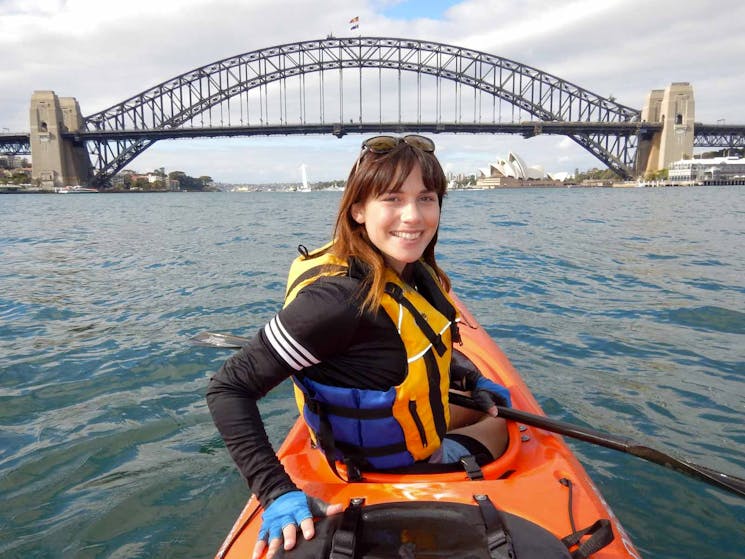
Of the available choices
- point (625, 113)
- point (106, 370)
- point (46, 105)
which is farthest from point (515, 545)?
point (625, 113)

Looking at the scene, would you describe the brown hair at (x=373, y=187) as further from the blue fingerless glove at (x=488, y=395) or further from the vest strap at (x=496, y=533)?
the blue fingerless glove at (x=488, y=395)

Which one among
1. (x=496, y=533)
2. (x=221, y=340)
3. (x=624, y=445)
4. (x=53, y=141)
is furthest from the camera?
(x=53, y=141)

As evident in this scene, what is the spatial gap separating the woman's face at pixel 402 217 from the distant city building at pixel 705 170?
72.6 m

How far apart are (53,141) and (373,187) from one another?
250ft

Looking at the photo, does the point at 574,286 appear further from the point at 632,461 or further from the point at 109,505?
the point at 109,505

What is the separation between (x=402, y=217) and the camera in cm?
174

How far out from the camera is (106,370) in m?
4.70

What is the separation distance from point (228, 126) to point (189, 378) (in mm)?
61072

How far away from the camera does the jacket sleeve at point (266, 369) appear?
1526 mm

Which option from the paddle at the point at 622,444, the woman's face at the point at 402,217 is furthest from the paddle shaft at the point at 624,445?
the woman's face at the point at 402,217

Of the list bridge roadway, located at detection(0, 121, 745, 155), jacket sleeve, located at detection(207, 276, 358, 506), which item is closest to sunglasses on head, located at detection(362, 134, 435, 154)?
jacket sleeve, located at detection(207, 276, 358, 506)

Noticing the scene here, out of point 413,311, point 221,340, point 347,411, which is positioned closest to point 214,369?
point 221,340

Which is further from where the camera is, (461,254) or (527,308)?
(461,254)

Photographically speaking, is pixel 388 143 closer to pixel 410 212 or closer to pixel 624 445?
pixel 410 212
